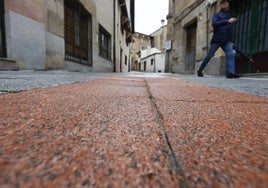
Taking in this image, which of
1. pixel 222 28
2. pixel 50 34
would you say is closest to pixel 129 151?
pixel 50 34

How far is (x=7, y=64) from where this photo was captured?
2746 mm

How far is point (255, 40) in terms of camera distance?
4312 mm

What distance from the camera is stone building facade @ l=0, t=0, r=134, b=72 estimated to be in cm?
282

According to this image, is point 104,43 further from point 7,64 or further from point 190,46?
point 7,64

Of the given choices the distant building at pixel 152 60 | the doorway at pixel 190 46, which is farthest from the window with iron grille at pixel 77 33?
the distant building at pixel 152 60

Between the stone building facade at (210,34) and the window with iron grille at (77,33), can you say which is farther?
the window with iron grille at (77,33)

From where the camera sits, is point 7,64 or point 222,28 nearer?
point 7,64

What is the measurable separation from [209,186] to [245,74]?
5345 millimetres

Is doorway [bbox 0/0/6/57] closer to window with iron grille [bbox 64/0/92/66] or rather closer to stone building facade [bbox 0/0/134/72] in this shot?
stone building facade [bbox 0/0/134/72]

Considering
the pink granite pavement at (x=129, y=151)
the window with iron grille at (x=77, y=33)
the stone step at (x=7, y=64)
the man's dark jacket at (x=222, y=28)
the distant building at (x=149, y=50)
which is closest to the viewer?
the pink granite pavement at (x=129, y=151)

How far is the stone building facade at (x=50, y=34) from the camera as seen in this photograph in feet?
9.24

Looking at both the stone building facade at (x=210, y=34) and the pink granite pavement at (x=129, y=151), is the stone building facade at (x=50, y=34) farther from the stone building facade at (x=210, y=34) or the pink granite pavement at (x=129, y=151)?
the stone building facade at (x=210, y=34)

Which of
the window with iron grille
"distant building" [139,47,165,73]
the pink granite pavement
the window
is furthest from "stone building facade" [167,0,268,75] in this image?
"distant building" [139,47,165,73]

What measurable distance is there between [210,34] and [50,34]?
476 centimetres
